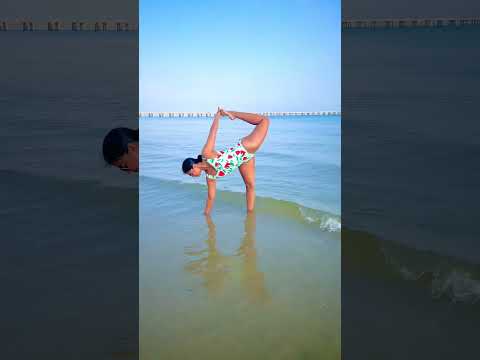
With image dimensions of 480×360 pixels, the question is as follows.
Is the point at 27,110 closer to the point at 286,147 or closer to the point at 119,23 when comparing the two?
the point at 119,23

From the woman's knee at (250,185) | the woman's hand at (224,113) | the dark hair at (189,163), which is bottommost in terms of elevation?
the woman's knee at (250,185)

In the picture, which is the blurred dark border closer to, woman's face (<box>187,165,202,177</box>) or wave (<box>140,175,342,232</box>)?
wave (<box>140,175,342,232</box>)

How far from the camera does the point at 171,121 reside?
53.4 inches

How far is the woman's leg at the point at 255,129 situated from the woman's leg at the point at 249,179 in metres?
0.11

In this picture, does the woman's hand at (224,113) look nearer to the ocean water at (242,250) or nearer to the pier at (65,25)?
the ocean water at (242,250)

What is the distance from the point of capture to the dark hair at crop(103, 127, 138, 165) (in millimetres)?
1236

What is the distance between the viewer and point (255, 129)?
1.32 meters

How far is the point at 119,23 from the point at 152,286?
159 inches

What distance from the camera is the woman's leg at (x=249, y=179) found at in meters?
1.48

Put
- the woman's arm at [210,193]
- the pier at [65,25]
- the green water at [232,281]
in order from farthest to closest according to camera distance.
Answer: the pier at [65,25], the woman's arm at [210,193], the green water at [232,281]

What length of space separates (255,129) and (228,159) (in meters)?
0.13
